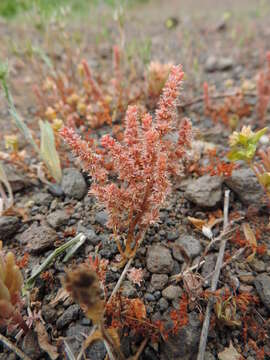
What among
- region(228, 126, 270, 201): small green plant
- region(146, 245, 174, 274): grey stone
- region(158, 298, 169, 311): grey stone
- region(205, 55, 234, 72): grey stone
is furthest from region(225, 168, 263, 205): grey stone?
region(205, 55, 234, 72): grey stone

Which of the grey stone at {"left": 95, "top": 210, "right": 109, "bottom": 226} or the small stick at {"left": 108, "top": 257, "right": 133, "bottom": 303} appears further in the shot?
the grey stone at {"left": 95, "top": 210, "right": 109, "bottom": 226}

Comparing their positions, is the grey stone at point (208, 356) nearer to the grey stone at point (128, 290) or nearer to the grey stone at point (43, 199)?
the grey stone at point (128, 290)

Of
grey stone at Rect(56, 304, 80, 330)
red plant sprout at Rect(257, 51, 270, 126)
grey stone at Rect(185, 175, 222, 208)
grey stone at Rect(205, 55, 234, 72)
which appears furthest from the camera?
grey stone at Rect(205, 55, 234, 72)

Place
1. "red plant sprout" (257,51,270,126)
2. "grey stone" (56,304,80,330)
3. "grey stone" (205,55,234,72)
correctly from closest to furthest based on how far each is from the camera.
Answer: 1. "grey stone" (56,304,80,330)
2. "red plant sprout" (257,51,270,126)
3. "grey stone" (205,55,234,72)

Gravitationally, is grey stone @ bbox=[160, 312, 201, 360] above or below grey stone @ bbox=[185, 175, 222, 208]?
below

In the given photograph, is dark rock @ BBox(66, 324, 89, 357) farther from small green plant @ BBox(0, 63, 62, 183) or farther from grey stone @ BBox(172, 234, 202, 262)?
small green plant @ BBox(0, 63, 62, 183)

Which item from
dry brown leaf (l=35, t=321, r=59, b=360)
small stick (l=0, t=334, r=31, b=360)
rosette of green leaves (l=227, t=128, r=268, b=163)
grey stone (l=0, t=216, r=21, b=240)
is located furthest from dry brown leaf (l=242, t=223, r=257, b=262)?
grey stone (l=0, t=216, r=21, b=240)

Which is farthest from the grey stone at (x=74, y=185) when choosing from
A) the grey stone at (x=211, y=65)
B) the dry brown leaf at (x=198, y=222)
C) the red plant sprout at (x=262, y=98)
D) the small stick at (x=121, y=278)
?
the grey stone at (x=211, y=65)

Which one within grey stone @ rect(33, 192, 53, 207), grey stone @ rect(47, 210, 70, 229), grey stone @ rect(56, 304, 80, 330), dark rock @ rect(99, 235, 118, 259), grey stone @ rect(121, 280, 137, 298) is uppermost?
grey stone @ rect(33, 192, 53, 207)
